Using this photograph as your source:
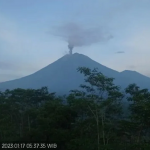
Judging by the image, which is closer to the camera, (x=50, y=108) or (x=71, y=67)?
(x=50, y=108)

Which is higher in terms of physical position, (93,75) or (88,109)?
(93,75)

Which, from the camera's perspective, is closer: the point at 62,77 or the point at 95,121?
the point at 95,121

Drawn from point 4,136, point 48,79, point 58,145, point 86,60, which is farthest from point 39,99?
point 86,60

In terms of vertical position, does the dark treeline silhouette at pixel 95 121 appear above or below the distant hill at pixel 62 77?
below

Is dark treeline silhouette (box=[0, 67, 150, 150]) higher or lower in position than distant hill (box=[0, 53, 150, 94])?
lower

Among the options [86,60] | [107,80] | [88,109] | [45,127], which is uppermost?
[86,60]

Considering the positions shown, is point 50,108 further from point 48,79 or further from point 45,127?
point 48,79

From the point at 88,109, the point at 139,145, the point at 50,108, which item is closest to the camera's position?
the point at 139,145

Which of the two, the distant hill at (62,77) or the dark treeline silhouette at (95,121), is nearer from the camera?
the dark treeline silhouette at (95,121)

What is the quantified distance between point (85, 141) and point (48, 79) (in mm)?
93804

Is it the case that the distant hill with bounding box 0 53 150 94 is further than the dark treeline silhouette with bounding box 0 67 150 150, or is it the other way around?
the distant hill with bounding box 0 53 150 94

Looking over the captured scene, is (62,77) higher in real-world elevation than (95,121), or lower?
higher

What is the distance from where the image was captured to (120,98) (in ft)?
32.0

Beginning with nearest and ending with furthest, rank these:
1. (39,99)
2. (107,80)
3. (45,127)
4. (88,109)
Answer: (107,80) → (88,109) → (45,127) → (39,99)
